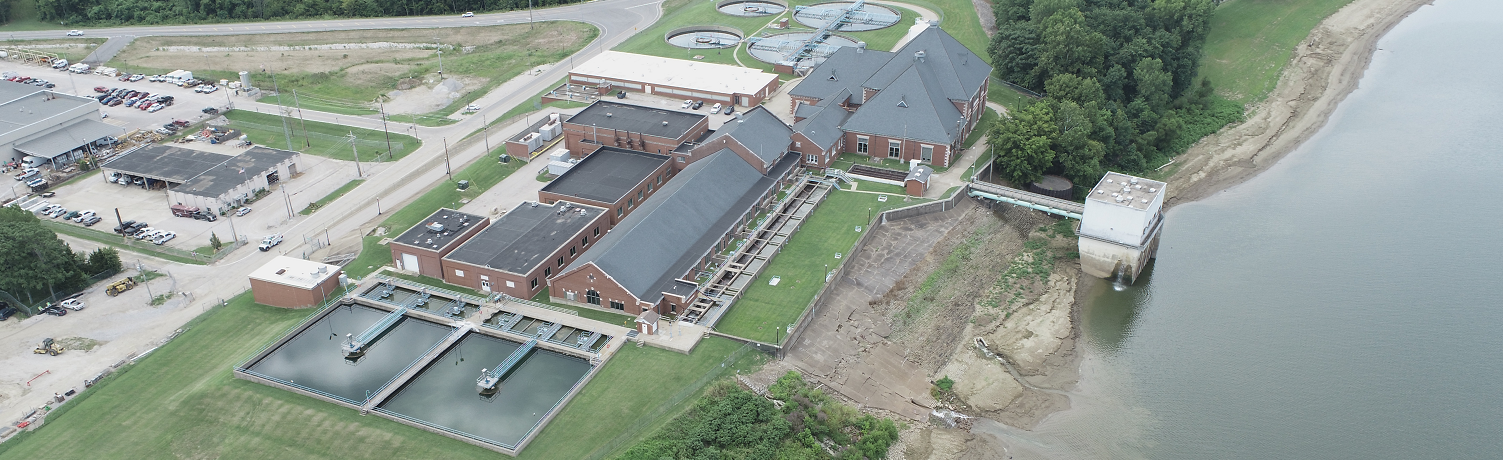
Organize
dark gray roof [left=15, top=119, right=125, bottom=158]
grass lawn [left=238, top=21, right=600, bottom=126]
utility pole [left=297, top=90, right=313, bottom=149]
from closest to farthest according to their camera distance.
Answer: dark gray roof [left=15, top=119, right=125, bottom=158] < utility pole [left=297, top=90, right=313, bottom=149] < grass lawn [left=238, top=21, right=600, bottom=126]

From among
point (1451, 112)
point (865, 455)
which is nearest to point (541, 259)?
point (865, 455)

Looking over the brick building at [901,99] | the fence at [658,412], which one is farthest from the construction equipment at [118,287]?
the brick building at [901,99]

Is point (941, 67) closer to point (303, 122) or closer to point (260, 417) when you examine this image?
point (303, 122)

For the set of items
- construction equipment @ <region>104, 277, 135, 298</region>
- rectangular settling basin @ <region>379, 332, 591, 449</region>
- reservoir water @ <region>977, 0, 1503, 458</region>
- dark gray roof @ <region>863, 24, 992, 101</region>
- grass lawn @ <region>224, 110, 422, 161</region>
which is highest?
dark gray roof @ <region>863, 24, 992, 101</region>

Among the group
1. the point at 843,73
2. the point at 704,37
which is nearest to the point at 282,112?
the point at 704,37

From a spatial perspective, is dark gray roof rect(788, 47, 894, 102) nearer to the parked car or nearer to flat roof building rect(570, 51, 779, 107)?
flat roof building rect(570, 51, 779, 107)

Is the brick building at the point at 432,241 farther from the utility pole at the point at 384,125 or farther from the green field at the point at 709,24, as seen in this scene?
the green field at the point at 709,24

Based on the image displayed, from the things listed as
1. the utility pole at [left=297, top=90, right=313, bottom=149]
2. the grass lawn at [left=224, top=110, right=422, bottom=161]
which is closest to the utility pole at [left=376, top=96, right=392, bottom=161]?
the grass lawn at [left=224, top=110, right=422, bottom=161]
